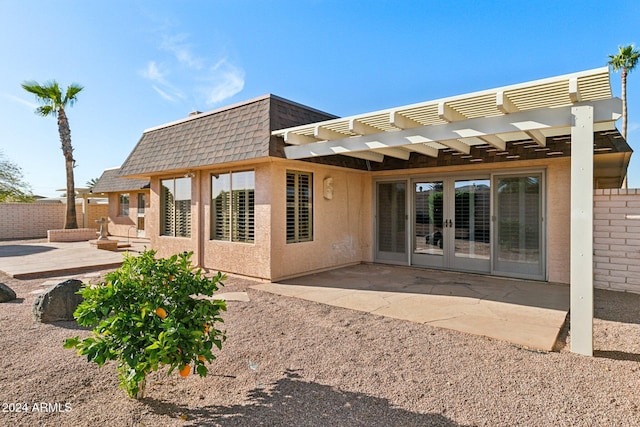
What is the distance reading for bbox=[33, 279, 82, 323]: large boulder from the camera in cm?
458

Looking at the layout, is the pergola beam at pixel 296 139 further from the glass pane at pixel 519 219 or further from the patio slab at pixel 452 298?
the glass pane at pixel 519 219

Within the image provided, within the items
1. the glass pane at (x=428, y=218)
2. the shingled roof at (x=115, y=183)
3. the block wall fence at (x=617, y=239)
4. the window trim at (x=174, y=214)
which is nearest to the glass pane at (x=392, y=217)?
the glass pane at (x=428, y=218)

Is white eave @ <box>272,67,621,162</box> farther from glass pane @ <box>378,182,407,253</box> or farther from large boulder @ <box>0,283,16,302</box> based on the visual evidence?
large boulder @ <box>0,283,16,302</box>

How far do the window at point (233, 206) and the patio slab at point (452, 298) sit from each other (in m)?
1.45

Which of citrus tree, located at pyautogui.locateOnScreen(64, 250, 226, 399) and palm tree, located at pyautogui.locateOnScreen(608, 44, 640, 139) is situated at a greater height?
palm tree, located at pyautogui.locateOnScreen(608, 44, 640, 139)

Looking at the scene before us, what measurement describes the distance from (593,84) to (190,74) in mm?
10638

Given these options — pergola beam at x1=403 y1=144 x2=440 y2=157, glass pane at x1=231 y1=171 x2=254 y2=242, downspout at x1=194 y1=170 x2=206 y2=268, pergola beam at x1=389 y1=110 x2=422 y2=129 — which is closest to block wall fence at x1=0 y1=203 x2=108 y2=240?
downspout at x1=194 y1=170 x2=206 y2=268

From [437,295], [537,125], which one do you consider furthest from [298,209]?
[537,125]

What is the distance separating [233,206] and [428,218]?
478 centimetres

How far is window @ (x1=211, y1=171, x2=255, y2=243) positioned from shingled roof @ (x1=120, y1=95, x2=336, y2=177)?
616 mm

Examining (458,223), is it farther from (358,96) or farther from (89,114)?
(89,114)

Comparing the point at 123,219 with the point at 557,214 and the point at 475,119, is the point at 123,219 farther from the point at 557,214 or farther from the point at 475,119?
the point at 557,214

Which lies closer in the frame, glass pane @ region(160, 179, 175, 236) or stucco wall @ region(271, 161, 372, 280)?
stucco wall @ region(271, 161, 372, 280)

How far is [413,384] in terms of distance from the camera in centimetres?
285
